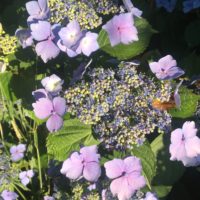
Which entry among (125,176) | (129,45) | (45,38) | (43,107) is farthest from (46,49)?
(125,176)

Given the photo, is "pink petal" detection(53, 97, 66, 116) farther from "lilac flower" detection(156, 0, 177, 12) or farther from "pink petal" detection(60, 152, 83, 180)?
"lilac flower" detection(156, 0, 177, 12)

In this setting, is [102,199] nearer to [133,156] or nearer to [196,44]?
[133,156]

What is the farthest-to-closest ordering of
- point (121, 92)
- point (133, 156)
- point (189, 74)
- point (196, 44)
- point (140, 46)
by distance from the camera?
point (196, 44) < point (189, 74) < point (140, 46) < point (133, 156) < point (121, 92)

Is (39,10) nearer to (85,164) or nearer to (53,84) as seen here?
(53,84)

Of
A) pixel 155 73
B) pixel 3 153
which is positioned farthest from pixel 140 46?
pixel 3 153

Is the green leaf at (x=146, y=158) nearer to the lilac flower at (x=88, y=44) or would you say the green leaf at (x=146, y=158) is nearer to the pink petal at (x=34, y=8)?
the lilac flower at (x=88, y=44)

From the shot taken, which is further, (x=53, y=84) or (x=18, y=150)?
(x=18, y=150)
